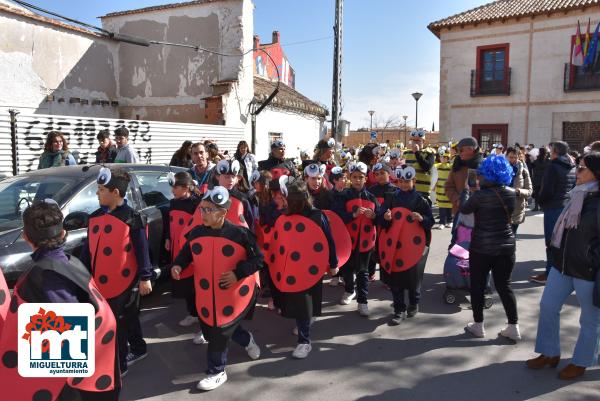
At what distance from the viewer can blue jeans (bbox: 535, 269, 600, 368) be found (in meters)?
3.46

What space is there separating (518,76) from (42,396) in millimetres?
23376

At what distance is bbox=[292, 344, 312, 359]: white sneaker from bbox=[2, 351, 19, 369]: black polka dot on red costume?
2.20 m

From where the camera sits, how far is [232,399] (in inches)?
129

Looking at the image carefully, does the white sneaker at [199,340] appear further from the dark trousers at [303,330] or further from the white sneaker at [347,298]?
the white sneaker at [347,298]

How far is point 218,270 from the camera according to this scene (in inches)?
131

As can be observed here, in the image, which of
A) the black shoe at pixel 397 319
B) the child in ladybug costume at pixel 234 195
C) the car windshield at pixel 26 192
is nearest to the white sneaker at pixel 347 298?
the black shoe at pixel 397 319

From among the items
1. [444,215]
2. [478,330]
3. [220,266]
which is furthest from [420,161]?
[220,266]

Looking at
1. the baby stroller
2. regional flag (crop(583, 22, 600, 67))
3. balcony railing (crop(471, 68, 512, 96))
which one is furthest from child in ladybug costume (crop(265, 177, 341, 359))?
balcony railing (crop(471, 68, 512, 96))

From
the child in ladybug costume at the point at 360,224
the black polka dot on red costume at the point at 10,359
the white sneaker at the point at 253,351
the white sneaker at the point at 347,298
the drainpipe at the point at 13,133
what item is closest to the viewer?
the black polka dot on red costume at the point at 10,359

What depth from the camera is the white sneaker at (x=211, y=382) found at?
3395 mm

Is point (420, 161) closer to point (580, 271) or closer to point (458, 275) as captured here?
point (458, 275)

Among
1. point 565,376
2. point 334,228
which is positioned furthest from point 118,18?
point 565,376

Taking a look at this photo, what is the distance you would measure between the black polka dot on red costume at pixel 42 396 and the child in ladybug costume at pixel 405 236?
3.20 meters

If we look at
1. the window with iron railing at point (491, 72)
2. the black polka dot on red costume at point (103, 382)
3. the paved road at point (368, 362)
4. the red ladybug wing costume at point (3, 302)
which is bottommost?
the paved road at point (368, 362)
